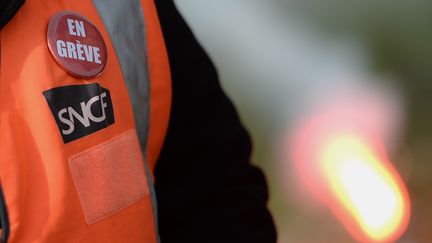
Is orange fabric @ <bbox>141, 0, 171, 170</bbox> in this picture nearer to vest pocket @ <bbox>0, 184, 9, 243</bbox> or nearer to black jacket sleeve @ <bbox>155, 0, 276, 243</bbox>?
black jacket sleeve @ <bbox>155, 0, 276, 243</bbox>

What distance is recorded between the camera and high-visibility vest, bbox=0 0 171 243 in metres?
0.65

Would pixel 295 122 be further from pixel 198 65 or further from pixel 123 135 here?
pixel 123 135

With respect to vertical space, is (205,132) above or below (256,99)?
above

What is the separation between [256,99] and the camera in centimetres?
247

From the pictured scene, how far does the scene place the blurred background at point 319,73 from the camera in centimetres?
244

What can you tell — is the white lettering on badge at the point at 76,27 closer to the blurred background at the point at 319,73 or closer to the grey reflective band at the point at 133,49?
the grey reflective band at the point at 133,49

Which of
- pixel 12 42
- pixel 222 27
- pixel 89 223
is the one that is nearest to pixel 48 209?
pixel 89 223

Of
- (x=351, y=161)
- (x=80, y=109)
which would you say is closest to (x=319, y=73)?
(x=351, y=161)

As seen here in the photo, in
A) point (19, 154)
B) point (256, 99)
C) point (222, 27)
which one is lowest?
point (256, 99)

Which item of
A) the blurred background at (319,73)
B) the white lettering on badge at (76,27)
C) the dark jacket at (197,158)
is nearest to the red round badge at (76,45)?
the white lettering on badge at (76,27)

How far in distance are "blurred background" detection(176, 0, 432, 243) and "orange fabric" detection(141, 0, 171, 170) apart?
59.4 inches

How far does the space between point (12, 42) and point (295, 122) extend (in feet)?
6.32

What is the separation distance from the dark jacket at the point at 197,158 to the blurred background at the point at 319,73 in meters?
1.46

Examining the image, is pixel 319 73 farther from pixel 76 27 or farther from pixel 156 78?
pixel 76 27
